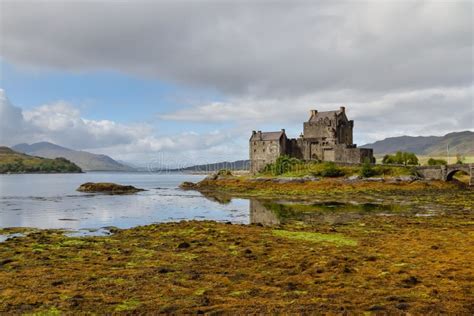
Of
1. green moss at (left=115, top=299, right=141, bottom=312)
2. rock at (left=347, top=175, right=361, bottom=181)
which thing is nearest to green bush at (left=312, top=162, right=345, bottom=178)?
rock at (left=347, top=175, right=361, bottom=181)

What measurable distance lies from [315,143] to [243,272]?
90.4 meters

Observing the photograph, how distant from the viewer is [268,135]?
358 ft

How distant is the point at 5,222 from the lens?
35.2 meters

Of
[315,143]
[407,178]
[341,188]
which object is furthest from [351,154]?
[341,188]

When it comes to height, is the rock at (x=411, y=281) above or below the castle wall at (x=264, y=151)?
below

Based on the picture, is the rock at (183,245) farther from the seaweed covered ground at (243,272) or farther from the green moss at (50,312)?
the green moss at (50,312)

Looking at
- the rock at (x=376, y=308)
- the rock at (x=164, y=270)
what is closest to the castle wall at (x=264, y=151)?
the rock at (x=164, y=270)

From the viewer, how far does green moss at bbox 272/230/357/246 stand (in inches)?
850

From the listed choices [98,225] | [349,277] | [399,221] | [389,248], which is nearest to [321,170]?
[399,221]

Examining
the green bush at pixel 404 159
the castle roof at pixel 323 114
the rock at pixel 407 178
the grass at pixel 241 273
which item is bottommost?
the grass at pixel 241 273

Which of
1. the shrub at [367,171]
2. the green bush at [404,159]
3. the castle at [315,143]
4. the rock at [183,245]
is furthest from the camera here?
the castle at [315,143]

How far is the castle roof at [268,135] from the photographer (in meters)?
106

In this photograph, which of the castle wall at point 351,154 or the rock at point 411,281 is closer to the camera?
the rock at point 411,281

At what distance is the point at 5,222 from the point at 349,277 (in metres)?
31.9
